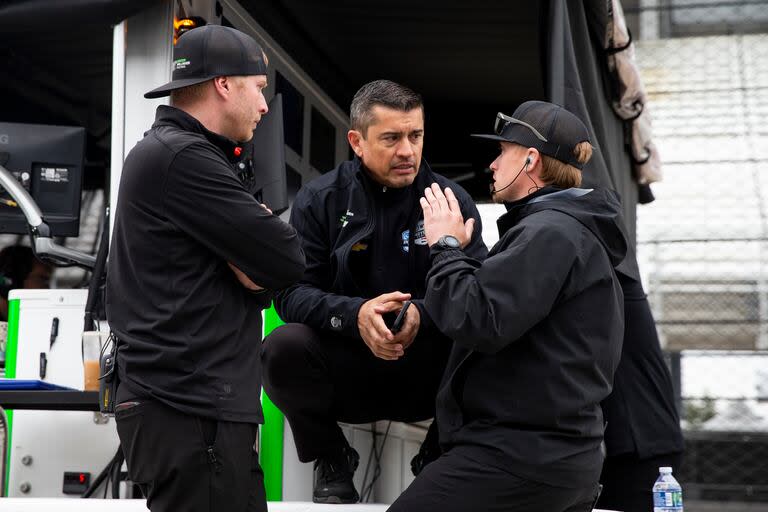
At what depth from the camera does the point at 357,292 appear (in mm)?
3006

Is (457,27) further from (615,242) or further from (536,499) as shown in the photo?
(536,499)

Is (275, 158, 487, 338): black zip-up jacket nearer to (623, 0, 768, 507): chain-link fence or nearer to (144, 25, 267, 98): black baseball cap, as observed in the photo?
(144, 25, 267, 98): black baseball cap

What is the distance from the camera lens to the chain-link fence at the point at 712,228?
7.59 m

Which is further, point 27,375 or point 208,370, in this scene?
point 27,375

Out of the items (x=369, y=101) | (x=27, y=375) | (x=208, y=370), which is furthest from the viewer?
(x=27, y=375)

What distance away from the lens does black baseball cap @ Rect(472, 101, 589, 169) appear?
2.44 meters

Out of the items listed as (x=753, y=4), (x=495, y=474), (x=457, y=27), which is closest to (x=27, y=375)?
(x=495, y=474)

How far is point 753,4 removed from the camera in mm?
8938

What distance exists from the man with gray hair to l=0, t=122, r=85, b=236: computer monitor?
1.41m

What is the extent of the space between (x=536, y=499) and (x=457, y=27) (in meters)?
2.98

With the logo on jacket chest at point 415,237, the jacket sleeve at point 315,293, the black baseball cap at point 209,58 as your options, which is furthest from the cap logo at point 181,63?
the logo on jacket chest at point 415,237

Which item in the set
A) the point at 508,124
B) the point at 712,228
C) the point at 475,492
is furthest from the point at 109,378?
the point at 712,228

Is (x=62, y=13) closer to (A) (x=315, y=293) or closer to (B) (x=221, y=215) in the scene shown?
(A) (x=315, y=293)

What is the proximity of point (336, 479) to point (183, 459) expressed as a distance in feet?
3.19
